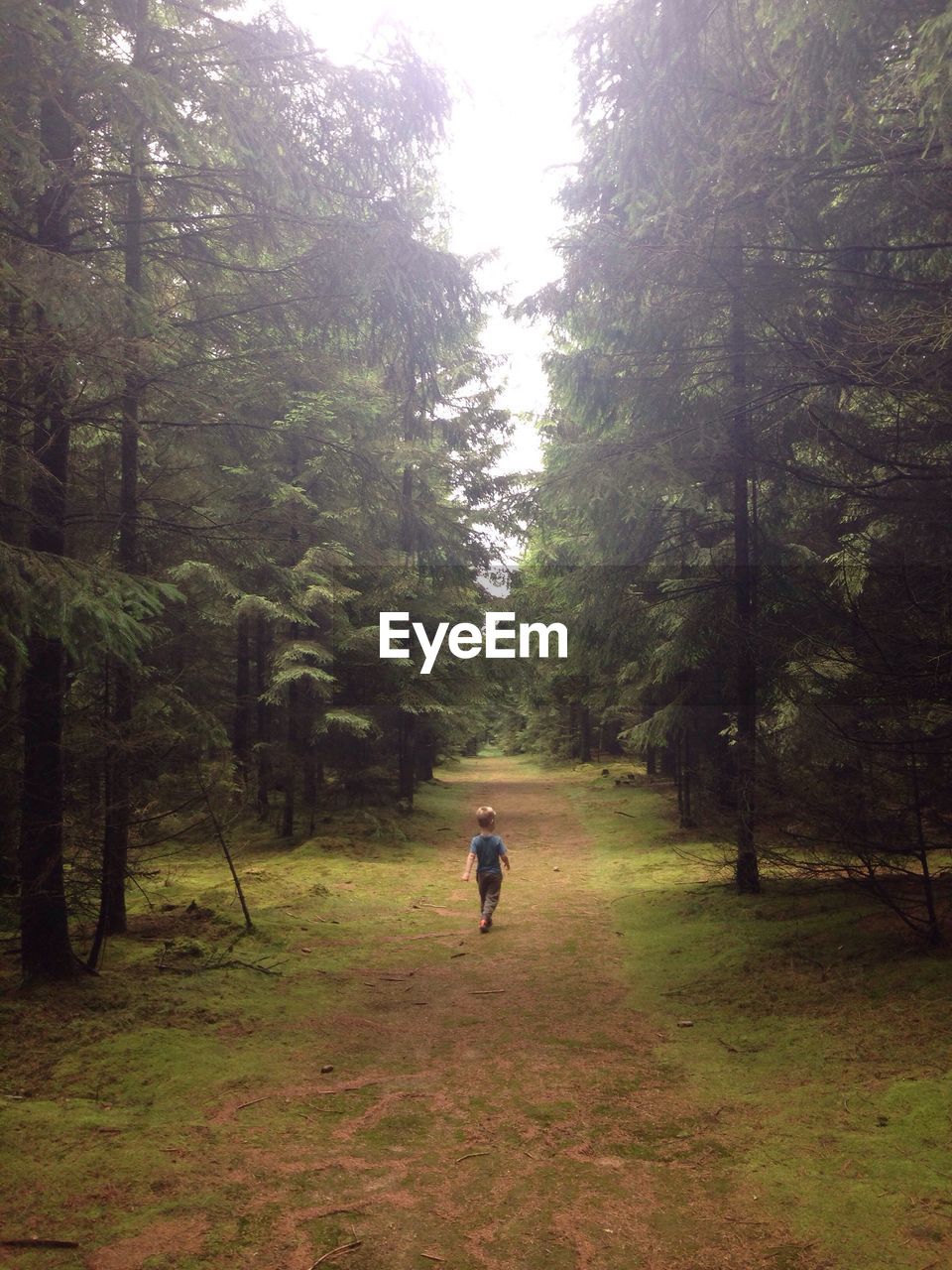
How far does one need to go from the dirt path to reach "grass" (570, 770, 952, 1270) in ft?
0.95

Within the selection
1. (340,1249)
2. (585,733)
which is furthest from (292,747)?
(585,733)

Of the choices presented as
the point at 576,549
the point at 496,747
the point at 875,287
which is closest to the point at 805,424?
the point at 875,287

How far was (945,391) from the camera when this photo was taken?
6.40 meters

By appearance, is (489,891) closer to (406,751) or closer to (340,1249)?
(340,1249)

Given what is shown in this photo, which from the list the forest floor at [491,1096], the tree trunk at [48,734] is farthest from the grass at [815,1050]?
the tree trunk at [48,734]

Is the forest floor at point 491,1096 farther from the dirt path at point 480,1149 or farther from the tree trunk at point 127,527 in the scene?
the tree trunk at point 127,527

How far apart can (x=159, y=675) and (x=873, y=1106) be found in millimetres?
10489

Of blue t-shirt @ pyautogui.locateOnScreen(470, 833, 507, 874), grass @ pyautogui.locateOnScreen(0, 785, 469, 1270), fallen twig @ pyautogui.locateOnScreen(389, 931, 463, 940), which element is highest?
blue t-shirt @ pyautogui.locateOnScreen(470, 833, 507, 874)

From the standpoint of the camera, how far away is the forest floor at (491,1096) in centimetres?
402

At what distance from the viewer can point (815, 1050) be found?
6383mm

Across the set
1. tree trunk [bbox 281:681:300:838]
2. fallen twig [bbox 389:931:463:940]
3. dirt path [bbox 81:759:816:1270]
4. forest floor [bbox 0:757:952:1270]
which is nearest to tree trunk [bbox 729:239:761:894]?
forest floor [bbox 0:757:952:1270]

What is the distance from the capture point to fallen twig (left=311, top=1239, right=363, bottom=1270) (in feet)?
12.6

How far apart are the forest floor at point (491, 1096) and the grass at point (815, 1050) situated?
0.03m

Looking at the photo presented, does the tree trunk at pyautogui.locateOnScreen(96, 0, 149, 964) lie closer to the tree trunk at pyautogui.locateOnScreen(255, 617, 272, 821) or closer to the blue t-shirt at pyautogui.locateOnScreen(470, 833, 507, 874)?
the blue t-shirt at pyautogui.locateOnScreen(470, 833, 507, 874)
